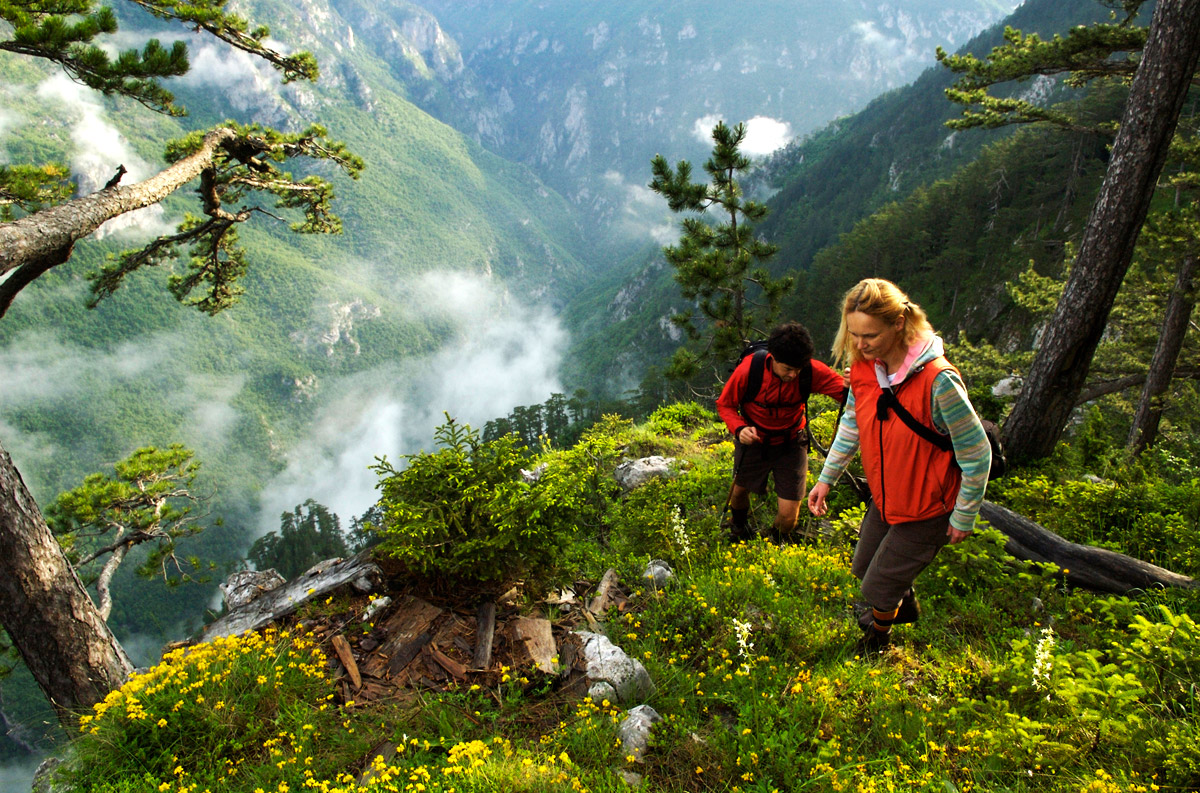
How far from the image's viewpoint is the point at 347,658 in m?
3.57

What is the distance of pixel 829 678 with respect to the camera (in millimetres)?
3256

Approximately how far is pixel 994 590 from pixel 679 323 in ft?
16.4

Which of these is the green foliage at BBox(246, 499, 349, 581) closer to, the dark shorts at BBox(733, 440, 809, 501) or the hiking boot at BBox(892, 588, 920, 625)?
the dark shorts at BBox(733, 440, 809, 501)

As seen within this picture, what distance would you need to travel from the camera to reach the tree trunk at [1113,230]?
5.22 metres

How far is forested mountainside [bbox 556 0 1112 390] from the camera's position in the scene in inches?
2000

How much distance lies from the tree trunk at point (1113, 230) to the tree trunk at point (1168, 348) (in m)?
3.98

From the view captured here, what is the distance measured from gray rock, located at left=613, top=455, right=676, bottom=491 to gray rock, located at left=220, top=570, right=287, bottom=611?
4.42 metres

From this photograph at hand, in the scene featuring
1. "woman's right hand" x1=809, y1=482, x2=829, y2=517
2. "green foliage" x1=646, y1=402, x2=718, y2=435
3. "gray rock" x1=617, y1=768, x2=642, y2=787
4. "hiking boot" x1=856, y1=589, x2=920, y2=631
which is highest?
"woman's right hand" x1=809, y1=482, x2=829, y2=517

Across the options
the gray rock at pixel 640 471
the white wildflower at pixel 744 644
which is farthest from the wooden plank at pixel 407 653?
the gray rock at pixel 640 471

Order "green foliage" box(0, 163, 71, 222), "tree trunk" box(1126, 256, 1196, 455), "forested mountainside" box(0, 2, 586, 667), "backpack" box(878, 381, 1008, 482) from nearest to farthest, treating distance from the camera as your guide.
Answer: "backpack" box(878, 381, 1008, 482), "green foliage" box(0, 163, 71, 222), "tree trunk" box(1126, 256, 1196, 455), "forested mountainside" box(0, 2, 586, 667)

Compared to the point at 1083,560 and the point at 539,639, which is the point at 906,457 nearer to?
the point at 1083,560

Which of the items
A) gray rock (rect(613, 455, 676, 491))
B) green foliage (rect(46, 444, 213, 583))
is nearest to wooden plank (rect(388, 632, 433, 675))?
gray rock (rect(613, 455, 676, 491))

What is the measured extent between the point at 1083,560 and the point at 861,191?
368 feet

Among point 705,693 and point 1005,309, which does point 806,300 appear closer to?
point 1005,309
